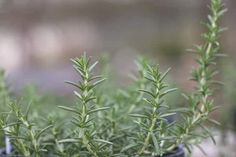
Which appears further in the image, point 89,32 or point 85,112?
point 89,32

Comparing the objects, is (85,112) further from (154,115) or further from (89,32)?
(89,32)

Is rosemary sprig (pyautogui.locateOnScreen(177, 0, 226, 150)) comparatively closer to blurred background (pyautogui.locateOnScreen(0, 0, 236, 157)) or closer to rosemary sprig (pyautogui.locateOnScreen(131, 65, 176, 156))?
rosemary sprig (pyautogui.locateOnScreen(131, 65, 176, 156))

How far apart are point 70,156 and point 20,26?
2.89 meters

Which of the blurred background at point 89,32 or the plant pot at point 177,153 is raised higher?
the blurred background at point 89,32

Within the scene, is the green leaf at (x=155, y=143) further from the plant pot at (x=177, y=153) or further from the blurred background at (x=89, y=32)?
the blurred background at (x=89, y=32)

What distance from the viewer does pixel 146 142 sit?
0.43m

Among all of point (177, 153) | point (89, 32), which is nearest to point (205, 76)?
point (177, 153)

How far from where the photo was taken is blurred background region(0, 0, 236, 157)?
10.0 feet

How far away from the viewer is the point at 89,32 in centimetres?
333

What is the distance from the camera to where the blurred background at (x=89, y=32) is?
3.06 meters

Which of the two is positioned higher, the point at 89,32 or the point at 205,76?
the point at 89,32

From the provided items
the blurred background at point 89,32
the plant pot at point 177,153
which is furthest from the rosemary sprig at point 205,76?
the blurred background at point 89,32

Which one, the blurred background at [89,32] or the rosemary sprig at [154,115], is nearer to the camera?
the rosemary sprig at [154,115]

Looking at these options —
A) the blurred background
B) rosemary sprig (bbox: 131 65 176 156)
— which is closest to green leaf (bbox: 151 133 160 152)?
rosemary sprig (bbox: 131 65 176 156)
